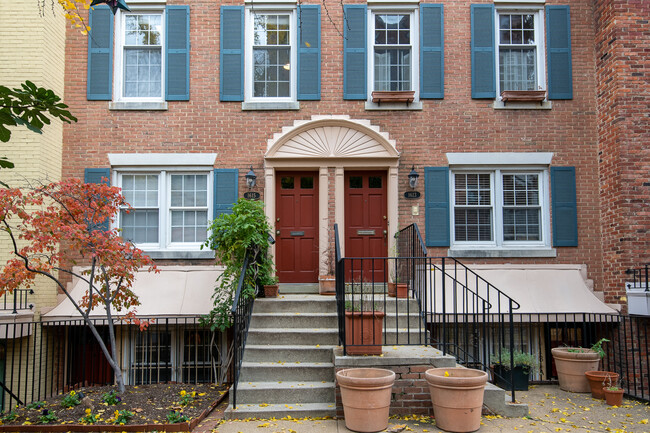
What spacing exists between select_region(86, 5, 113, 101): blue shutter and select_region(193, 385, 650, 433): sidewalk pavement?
20.1ft

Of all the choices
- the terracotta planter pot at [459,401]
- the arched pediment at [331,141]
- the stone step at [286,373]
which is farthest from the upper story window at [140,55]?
the terracotta planter pot at [459,401]

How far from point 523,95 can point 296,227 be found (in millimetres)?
4674

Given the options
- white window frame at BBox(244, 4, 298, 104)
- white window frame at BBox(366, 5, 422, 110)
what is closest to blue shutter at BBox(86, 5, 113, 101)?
white window frame at BBox(244, 4, 298, 104)

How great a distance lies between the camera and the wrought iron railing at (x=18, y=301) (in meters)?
8.48

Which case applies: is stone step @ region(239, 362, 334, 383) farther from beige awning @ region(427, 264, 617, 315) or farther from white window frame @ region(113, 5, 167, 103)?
white window frame @ region(113, 5, 167, 103)

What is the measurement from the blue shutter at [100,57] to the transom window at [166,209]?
60.3 inches

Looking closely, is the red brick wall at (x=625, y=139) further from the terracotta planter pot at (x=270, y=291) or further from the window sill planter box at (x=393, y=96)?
the terracotta planter pot at (x=270, y=291)

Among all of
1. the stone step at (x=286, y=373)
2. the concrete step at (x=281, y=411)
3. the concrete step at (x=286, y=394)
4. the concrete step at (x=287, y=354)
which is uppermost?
the concrete step at (x=287, y=354)

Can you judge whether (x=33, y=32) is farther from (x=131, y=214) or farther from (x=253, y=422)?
(x=253, y=422)

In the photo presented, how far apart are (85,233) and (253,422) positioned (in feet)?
10.6

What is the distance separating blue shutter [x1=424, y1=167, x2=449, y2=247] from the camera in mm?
9648

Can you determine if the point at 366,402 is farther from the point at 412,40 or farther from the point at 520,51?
the point at 520,51

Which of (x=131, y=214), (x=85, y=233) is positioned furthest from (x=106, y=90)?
(x=85, y=233)

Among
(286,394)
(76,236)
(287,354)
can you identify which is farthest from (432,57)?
(76,236)
